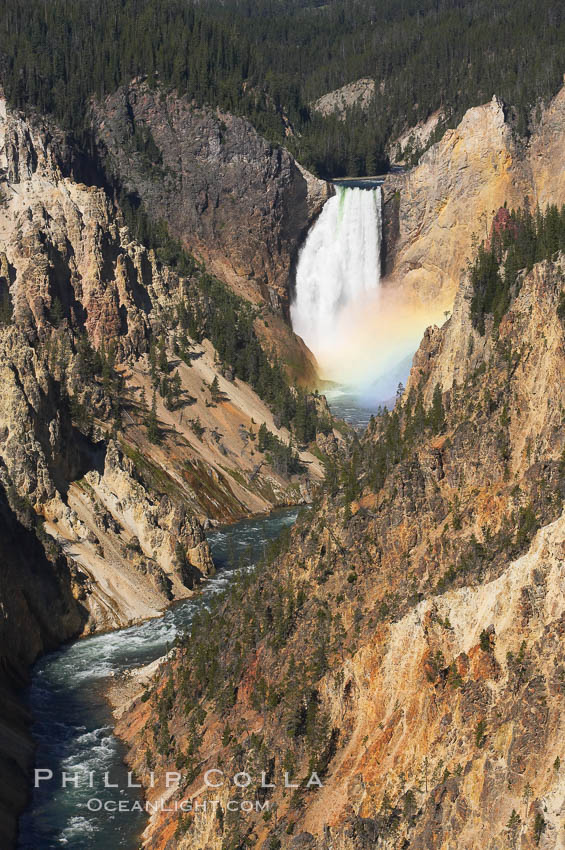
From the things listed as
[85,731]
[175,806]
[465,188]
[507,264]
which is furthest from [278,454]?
[175,806]

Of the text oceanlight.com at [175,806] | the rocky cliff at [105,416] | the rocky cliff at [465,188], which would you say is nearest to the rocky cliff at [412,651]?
the text oceanlight.com at [175,806]

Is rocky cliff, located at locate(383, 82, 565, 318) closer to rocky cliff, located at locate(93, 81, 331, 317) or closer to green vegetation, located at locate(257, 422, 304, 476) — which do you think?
rocky cliff, located at locate(93, 81, 331, 317)

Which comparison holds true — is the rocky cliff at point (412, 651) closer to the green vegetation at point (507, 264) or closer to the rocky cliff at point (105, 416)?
the green vegetation at point (507, 264)

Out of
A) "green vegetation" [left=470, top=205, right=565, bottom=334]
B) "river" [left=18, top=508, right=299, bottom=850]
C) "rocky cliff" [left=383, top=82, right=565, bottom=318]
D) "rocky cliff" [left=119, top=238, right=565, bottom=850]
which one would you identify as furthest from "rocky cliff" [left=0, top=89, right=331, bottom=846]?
"green vegetation" [left=470, top=205, right=565, bottom=334]

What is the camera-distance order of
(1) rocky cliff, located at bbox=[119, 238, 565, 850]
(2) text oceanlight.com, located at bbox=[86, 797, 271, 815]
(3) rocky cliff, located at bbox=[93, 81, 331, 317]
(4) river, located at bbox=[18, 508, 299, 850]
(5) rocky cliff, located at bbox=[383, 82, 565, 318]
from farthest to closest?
1. (3) rocky cliff, located at bbox=[93, 81, 331, 317]
2. (5) rocky cliff, located at bbox=[383, 82, 565, 318]
3. (4) river, located at bbox=[18, 508, 299, 850]
4. (2) text oceanlight.com, located at bbox=[86, 797, 271, 815]
5. (1) rocky cliff, located at bbox=[119, 238, 565, 850]

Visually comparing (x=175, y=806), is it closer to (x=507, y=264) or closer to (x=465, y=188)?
(x=507, y=264)
